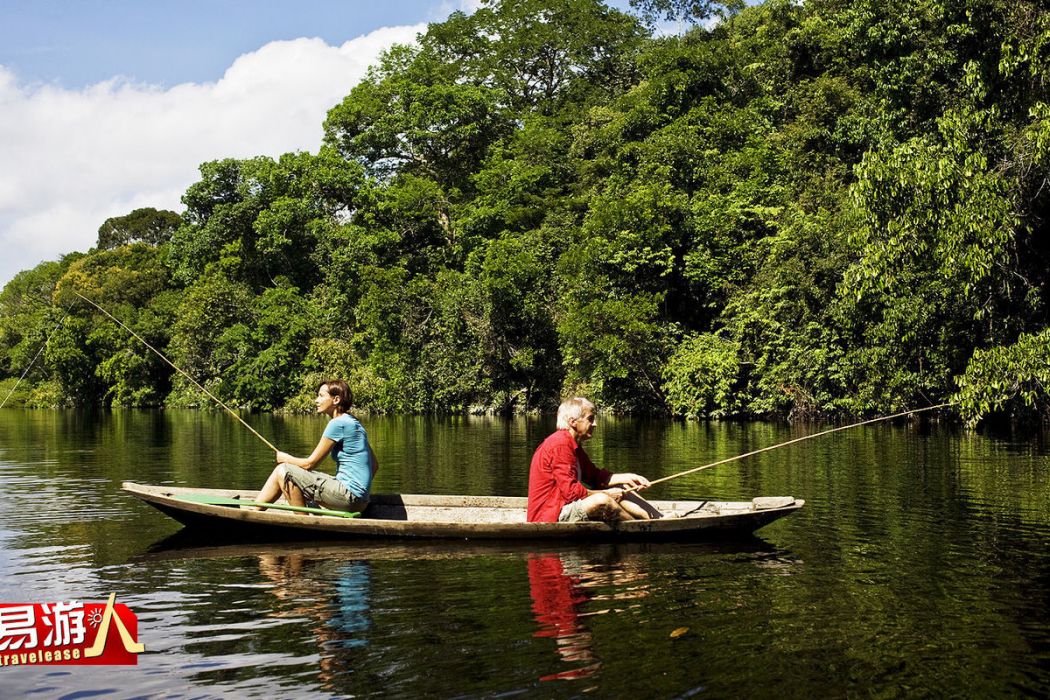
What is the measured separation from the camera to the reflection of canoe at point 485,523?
9641 millimetres

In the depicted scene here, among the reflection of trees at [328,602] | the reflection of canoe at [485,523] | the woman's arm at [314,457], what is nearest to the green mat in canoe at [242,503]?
the reflection of canoe at [485,523]

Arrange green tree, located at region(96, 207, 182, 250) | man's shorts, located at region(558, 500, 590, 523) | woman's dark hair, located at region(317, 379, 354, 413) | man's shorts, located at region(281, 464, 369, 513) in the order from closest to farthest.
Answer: man's shorts, located at region(558, 500, 590, 523) < woman's dark hair, located at region(317, 379, 354, 413) < man's shorts, located at region(281, 464, 369, 513) < green tree, located at region(96, 207, 182, 250)

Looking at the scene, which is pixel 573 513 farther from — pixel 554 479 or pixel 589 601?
pixel 589 601

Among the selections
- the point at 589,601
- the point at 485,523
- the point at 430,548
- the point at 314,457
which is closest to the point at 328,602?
the point at 589,601

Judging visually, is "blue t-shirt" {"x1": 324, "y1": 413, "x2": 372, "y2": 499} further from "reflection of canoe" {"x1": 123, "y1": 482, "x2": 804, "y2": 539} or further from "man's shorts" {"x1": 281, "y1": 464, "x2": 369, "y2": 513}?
"reflection of canoe" {"x1": 123, "y1": 482, "x2": 804, "y2": 539}

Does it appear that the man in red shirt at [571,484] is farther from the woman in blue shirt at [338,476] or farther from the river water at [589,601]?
the woman in blue shirt at [338,476]

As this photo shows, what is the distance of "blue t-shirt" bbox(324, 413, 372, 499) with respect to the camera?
1027 cm

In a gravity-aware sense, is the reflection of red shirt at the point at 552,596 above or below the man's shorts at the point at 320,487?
below

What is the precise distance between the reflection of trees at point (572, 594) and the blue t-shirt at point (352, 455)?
6.95ft

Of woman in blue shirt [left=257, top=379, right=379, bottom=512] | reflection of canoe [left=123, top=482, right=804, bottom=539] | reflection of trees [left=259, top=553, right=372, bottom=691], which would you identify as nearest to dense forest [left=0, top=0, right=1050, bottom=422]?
reflection of canoe [left=123, top=482, right=804, bottom=539]

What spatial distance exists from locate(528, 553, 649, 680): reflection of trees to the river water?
3cm

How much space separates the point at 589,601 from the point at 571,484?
228cm

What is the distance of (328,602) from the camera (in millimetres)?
7559

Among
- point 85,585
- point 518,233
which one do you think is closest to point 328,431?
point 85,585
